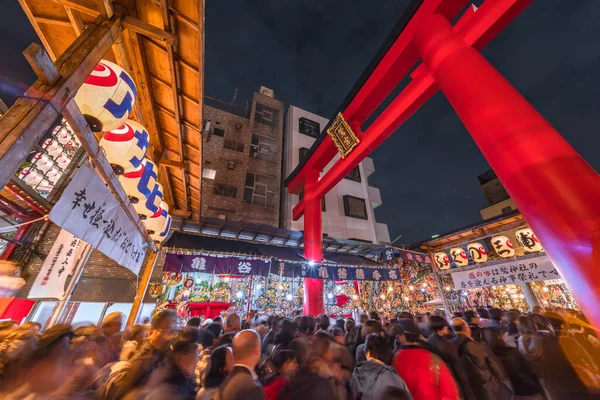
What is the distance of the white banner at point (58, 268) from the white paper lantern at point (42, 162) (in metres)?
3.29

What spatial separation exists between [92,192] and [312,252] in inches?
288

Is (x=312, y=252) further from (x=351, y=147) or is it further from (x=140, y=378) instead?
(x=140, y=378)

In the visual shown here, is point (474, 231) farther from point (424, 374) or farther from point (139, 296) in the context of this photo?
point (139, 296)

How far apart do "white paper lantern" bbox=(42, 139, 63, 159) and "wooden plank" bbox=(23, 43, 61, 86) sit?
7504 mm

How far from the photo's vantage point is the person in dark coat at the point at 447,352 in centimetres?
312

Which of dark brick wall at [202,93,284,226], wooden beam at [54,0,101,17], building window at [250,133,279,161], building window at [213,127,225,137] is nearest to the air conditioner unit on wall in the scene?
dark brick wall at [202,93,284,226]

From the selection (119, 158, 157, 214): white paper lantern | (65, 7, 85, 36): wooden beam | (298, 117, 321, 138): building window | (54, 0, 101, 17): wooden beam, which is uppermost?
(298, 117, 321, 138): building window

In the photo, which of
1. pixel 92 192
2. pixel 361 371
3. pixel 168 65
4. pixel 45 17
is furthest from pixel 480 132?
pixel 45 17

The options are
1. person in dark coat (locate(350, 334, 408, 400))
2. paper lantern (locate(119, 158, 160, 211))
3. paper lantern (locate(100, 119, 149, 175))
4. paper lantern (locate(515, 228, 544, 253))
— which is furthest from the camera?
paper lantern (locate(515, 228, 544, 253))

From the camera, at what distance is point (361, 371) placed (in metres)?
2.50

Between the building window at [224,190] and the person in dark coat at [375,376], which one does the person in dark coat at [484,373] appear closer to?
the person in dark coat at [375,376]

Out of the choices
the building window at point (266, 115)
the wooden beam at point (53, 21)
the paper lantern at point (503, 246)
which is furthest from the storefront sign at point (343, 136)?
the building window at point (266, 115)

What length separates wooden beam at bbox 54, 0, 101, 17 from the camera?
2.82 metres

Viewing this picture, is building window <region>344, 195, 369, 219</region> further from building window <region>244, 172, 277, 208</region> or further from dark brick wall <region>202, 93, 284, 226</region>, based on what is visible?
building window <region>244, 172, 277, 208</region>
